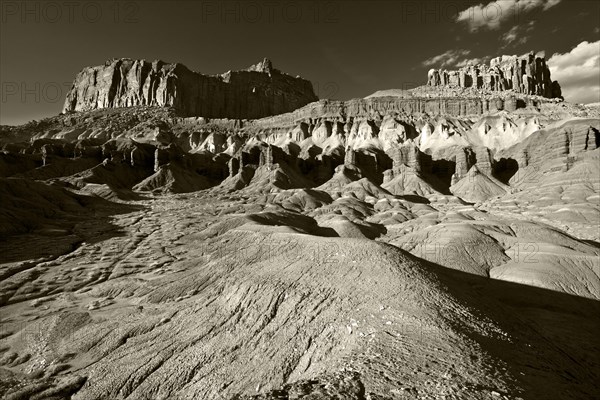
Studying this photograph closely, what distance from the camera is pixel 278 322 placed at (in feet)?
66.1

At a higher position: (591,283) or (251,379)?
(251,379)

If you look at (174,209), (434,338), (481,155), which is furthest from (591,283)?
(481,155)

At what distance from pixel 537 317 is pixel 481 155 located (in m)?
110

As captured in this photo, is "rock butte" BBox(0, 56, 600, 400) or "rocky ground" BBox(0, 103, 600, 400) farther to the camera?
"rock butte" BBox(0, 56, 600, 400)

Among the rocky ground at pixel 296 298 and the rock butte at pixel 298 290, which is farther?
the rock butte at pixel 298 290

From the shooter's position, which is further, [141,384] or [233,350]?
[233,350]

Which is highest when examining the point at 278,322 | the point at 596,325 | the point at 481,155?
the point at 481,155

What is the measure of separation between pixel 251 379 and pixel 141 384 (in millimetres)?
6504

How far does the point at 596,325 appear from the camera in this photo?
2648 centimetres

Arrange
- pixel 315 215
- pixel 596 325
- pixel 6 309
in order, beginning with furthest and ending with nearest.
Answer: pixel 315 215 → pixel 6 309 → pixel 596 325

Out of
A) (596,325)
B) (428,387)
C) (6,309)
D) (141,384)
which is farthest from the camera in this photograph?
(6,309)

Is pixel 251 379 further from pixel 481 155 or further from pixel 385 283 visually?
pixel 481 155

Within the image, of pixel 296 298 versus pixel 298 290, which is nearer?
pixel 296 298

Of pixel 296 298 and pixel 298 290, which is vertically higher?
pixel 298 290
